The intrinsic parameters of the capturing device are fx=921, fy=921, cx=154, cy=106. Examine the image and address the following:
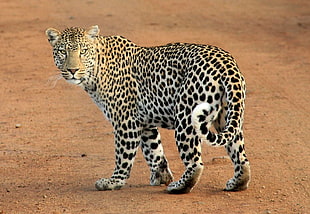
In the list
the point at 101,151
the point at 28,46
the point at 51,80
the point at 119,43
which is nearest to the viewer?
the point at 119,43

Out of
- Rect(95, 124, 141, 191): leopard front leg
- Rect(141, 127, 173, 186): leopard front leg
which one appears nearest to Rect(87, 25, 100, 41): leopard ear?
Rect(95, 124, 141, 191): leopard front leg

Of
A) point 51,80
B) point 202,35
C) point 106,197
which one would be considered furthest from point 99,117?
point 202,35

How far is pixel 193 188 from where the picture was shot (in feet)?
32.3

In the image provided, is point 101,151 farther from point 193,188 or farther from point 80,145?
point 193,188

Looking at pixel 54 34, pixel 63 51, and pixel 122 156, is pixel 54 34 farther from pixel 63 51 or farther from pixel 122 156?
pixel 122 156

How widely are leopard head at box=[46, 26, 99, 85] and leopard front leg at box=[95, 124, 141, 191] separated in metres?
0.74

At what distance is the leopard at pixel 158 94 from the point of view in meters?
9.12

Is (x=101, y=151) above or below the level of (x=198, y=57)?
below

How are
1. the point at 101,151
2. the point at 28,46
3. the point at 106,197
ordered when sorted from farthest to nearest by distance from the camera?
1. the point at 28,46
2. the point at 101,151
3. the point at 106,197

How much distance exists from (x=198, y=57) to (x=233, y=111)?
0.74 meters

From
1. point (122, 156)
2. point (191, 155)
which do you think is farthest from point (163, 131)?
point (191, 155)

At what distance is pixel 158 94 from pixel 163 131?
3100mm

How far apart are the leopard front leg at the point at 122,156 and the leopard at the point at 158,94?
0.04 feet

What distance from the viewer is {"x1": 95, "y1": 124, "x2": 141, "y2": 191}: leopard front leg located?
9.98 meters
